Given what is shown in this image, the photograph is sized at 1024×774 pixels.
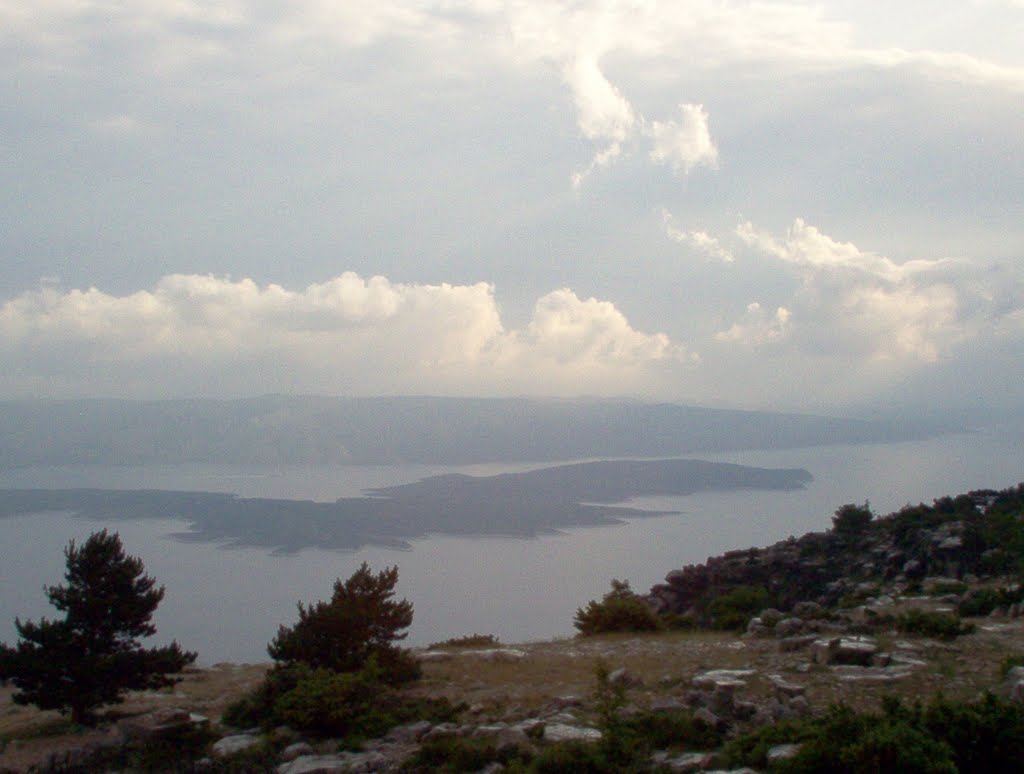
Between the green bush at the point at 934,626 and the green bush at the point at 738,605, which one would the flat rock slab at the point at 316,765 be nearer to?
the green bush at the point at 934,626

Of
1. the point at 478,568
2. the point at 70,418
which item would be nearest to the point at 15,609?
the point at 478,568

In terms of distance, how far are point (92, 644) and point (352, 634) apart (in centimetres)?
437

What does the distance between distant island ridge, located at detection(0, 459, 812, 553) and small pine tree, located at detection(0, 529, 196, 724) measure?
180 ft

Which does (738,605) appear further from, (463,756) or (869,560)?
(463,756)

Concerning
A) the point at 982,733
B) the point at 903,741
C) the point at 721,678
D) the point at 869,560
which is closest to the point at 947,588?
the point at 869,560

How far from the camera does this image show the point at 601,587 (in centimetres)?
5281

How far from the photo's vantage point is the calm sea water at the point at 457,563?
47.4 metres

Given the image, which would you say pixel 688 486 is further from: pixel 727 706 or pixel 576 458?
pixel 727 706

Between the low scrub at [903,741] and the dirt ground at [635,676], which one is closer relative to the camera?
the low scrub at [903,741]

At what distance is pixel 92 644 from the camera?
14766 millimetres

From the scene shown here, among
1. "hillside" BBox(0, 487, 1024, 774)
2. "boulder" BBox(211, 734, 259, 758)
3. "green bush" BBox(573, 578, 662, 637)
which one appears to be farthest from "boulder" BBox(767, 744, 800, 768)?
"green bush" BBox(573, 578, 662, 637)

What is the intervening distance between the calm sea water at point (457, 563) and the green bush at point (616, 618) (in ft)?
42.4

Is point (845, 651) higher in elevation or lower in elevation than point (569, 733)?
higher

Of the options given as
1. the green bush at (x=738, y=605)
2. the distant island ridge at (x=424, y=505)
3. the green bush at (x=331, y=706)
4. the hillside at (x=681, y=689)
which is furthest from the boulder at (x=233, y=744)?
the distant island ridge at (x=424, y=505)
